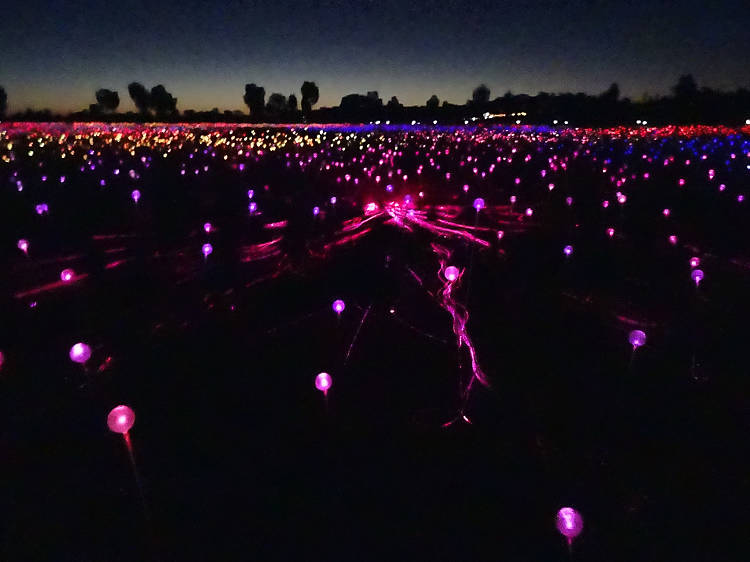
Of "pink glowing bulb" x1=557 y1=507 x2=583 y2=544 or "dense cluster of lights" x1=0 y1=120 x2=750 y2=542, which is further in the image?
"dense cluster of lights" x1=0 y1=120 x2=750 y2=542

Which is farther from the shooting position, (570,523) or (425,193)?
(425,193)

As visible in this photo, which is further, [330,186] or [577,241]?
[330,186]

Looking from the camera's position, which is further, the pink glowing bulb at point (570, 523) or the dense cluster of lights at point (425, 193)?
the dense cluster of lights at point (425, 193)

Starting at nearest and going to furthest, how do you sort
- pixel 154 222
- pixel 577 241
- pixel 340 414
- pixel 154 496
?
pixel 154 496, pixel 340 414, pixel 577 241, pixel 154 222

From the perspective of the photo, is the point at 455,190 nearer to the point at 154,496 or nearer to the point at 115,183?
the point at 115,183

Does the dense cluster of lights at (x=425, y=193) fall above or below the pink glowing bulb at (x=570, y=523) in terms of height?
below

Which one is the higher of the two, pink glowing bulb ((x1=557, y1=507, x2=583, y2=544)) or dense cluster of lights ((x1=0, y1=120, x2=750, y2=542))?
pink glowing bulb ((x1=557, y1=507, x2=583, y2=544))

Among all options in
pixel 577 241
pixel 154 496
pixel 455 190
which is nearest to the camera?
pixel 154 496

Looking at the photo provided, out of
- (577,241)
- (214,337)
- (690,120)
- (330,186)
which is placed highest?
(214,337)

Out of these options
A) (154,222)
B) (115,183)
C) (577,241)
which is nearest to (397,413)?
(577,241)

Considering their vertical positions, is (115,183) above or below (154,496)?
below

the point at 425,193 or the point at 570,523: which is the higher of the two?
the point at 570,523
